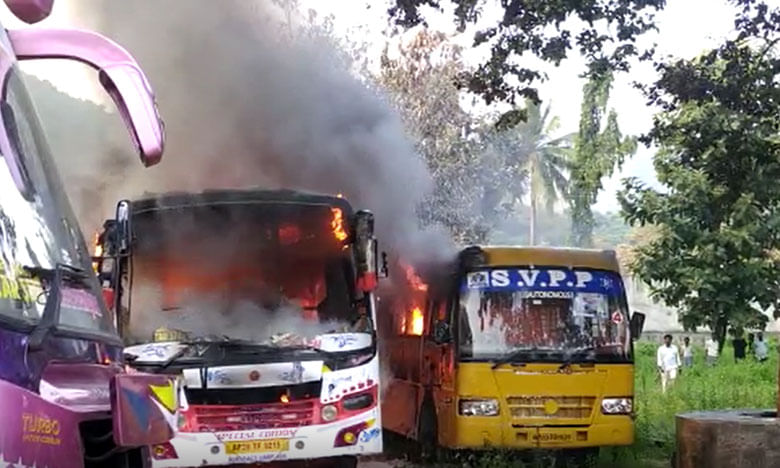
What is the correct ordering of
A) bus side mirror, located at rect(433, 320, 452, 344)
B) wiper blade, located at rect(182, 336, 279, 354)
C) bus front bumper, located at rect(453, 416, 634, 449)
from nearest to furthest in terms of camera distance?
wiper blade, located at rect(182, 336, 279, 354) < bus front bumper, located at rect(453, 416, 634, 449) < bus side mirror, located at rect(433, 320, 452, 344)

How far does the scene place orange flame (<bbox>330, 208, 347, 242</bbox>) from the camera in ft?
30.1

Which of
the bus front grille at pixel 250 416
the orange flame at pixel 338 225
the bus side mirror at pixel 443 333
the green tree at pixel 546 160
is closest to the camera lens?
the bus front grille at pixel 250 416

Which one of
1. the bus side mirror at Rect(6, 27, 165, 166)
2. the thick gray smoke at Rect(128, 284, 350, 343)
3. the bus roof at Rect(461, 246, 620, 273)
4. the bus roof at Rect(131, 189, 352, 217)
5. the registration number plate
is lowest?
the registration number plate

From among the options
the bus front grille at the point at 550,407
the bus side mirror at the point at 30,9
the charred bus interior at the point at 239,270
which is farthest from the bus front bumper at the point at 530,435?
the bus side mirror at the point at 30,9

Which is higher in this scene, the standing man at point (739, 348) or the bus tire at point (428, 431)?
the bus tire at point (428, 431)

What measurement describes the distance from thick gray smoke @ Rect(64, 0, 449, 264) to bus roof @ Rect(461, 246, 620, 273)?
1.14 m

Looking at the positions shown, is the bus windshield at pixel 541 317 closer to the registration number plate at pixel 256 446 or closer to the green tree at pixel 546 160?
the registration number plate at pixel 256 446

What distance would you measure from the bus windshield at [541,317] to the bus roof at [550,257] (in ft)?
0.25

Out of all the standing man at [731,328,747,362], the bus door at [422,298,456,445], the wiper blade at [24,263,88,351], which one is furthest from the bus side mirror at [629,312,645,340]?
the standing man at [731,328,747,362]

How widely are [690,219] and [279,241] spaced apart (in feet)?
47.6

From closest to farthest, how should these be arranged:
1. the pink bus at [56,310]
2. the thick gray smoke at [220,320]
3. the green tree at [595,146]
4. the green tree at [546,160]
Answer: the pink bus at [56,310], the thick gray smoke at [220,320], the green tree at [595,146], the green tree at [546,160]

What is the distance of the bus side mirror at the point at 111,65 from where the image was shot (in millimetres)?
3387

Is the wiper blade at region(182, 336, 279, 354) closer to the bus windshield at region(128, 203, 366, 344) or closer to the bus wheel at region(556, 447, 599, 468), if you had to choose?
the bus windshield at region(128, 203, 366, 344)

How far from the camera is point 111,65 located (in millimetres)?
3475
